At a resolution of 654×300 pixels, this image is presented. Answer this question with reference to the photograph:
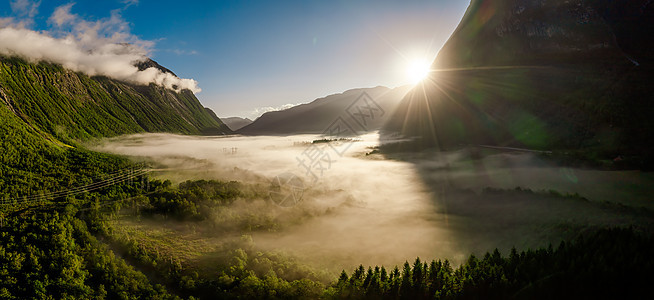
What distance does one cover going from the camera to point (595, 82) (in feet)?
465

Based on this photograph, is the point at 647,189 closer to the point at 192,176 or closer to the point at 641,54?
the point at 641,54

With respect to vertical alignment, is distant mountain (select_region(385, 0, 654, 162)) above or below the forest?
above

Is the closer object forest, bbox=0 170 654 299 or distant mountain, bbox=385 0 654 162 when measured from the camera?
forest, bbox=0 170 654 299

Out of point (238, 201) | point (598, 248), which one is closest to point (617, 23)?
point (598, 248)

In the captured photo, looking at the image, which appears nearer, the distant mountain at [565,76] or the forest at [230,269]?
the forest at [230,269]

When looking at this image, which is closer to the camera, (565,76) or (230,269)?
(230,269)

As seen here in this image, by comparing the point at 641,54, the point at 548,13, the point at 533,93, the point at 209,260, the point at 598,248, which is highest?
the point at 548,13

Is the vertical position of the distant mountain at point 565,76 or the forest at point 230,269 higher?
the distant mountain at point 565,76

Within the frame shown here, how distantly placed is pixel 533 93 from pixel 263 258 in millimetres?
175341

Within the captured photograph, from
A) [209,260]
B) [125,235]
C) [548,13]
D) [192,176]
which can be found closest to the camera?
[209,260]

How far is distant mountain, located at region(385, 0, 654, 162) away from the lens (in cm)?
12362

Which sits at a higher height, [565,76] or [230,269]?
[565,76]

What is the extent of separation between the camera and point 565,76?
158m

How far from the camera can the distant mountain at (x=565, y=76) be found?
124 m
